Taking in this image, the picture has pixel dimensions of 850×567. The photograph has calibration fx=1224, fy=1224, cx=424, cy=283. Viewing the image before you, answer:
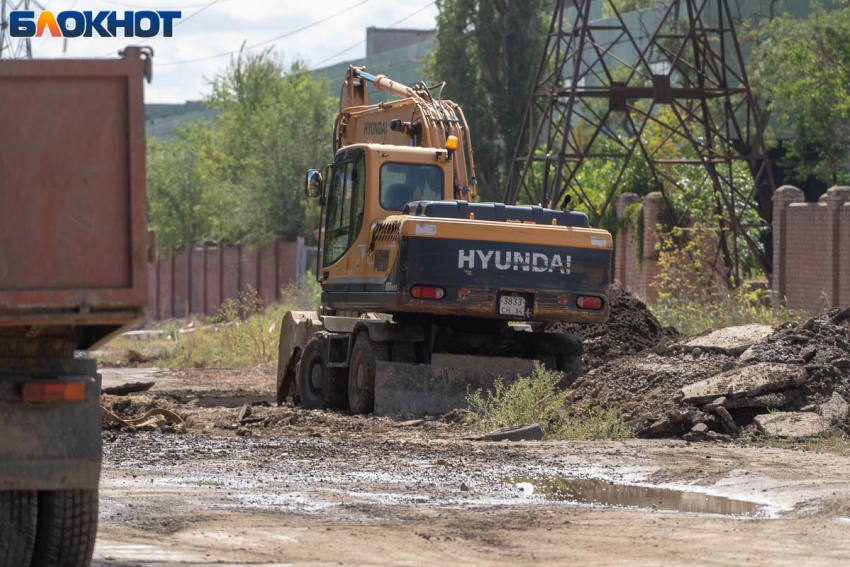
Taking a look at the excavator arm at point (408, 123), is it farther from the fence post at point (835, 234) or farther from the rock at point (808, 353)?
the fence post at point (835, 234)

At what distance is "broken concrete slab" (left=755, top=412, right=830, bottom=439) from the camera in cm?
1134

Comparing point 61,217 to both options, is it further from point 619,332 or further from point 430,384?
point 619,332

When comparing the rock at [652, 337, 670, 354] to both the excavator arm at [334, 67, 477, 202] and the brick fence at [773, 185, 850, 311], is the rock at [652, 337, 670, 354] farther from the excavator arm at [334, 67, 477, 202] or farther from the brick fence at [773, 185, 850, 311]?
the brick fence at [773, 185, 850, 311]

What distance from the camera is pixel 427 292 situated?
520 inches

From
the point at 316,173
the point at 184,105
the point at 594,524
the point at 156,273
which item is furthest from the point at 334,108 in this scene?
the point at 184,105

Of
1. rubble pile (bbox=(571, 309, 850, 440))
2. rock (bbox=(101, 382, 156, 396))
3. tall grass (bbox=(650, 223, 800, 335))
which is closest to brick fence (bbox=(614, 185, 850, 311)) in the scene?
tall grass (bbox=(650, 223, 800, 335))

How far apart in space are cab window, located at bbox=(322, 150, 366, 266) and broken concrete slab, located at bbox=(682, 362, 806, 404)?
451 cm

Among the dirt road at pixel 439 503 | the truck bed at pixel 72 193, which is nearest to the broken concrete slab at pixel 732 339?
the dirt road at pixel 439 503

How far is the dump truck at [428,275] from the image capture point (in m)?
13.3

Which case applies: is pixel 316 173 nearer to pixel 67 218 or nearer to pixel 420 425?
pixel 420 425

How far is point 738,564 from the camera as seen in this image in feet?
20.6

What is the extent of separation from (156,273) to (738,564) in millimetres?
54024

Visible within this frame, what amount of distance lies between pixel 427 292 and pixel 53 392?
7993mm

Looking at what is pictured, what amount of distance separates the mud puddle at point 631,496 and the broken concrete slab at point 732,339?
5.43 meters
